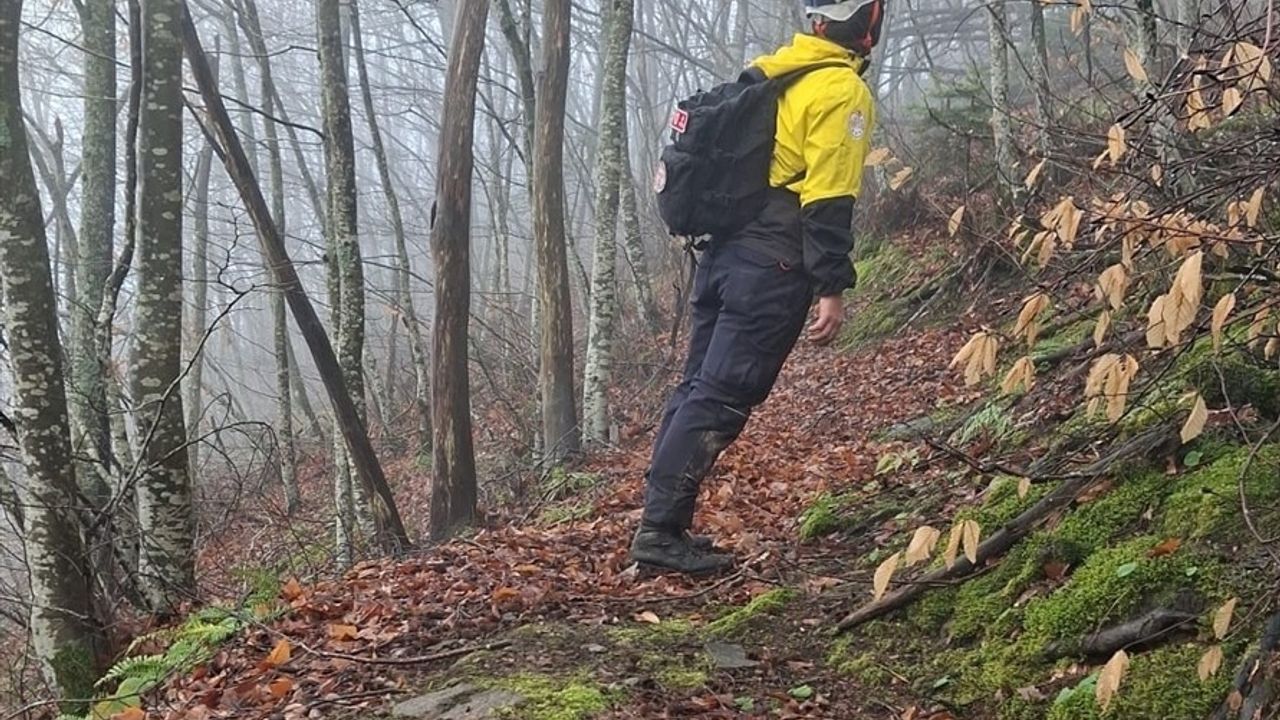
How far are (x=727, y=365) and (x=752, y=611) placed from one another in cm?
105

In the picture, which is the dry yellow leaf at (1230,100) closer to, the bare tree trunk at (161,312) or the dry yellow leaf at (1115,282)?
the dry yellow leaf at (1115,282)

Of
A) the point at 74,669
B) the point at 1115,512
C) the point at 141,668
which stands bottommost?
the point at 74,669

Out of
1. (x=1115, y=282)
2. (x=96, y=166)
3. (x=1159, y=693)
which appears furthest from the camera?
(x=96, y=166)

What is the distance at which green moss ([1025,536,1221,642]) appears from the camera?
2838mm

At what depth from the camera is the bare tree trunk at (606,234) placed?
9.69 metres

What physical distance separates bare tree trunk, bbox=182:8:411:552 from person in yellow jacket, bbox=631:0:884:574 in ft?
11.4

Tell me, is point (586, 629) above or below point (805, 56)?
below

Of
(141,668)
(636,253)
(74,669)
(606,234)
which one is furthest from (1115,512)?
(636,253)

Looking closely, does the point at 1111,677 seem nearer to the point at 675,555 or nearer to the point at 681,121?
the point at 675,555

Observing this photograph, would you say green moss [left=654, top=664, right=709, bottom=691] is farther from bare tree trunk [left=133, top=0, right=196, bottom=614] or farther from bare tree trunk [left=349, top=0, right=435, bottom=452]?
bare tree trunk [left=349, top=0, right=435, bottom=452]

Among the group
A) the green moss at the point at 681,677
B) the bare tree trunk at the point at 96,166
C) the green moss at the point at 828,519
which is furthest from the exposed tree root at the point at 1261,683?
the bare tree trunk at the point at 96,166

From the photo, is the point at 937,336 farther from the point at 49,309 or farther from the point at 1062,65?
the point at 1062,65

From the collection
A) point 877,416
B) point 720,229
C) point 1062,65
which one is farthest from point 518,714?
point 1062,65

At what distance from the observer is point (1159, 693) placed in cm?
251
